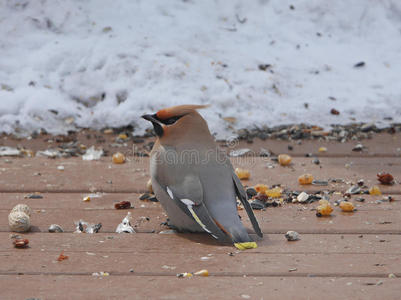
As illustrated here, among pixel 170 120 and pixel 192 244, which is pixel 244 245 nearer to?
pixel 192 244

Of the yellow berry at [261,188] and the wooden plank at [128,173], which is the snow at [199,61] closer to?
the wooden plank at [128,173]

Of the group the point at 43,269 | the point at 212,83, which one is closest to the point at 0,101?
the point at 212,83

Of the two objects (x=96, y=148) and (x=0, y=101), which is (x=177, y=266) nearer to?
(x=96, y=148)

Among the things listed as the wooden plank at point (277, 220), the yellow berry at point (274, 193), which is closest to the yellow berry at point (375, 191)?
the wooden plank at point (277, 220)

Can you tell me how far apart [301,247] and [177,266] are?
18.5 inches

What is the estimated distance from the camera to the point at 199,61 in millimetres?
5414

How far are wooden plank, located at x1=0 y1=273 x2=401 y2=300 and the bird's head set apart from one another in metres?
0.71

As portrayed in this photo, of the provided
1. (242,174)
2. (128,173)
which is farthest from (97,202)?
(242,174)

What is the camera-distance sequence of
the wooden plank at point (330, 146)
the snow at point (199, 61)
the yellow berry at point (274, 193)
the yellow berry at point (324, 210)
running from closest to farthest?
the yellow berry at point (324, 210), the yellow berry at point (274, 193), the wooden plank at point (330, 146), the snow at point (199, 61)

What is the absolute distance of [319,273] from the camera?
1989 mm

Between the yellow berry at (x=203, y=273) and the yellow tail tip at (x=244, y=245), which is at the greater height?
the yellow berry at (x=203, y=273)

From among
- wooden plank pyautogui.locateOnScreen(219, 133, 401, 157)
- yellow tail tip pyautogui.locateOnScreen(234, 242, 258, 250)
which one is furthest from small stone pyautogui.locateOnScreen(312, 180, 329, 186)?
yellow tail tip pyautogui.locateOnScreen(234, 242, 258, 250)

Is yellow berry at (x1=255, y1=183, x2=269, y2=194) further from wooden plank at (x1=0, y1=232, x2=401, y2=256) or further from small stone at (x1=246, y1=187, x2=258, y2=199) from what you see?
wooden plank at (x1=0, y1=232, x2=401, y2=256)

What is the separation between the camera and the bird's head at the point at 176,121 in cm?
251
